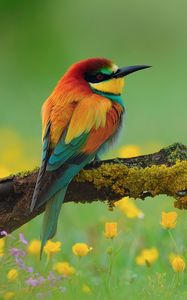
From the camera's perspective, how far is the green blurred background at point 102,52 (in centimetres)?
729

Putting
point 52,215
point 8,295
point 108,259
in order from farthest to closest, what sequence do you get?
point 108,259 < point 52,215 < point 8,295

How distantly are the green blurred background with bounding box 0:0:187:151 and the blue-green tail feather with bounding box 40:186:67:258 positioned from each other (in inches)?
116

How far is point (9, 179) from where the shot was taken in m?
3.57

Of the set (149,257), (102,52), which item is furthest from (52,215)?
(102,52)

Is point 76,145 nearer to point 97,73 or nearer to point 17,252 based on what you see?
point 97,73

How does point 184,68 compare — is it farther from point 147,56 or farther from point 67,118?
point 67,118

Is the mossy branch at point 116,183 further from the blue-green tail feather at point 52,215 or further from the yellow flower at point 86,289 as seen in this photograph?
the yellow flower at point 86,289

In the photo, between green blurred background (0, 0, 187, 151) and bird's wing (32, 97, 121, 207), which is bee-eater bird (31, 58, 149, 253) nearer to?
bird's wing (32, 97, 121, 207)

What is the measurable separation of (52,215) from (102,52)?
619 cm

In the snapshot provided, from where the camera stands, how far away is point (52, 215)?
3.47 m

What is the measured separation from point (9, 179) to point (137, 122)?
3656mm

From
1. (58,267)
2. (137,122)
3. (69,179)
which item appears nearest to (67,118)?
(69,179)

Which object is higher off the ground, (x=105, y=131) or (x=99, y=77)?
(x=99, y=77)

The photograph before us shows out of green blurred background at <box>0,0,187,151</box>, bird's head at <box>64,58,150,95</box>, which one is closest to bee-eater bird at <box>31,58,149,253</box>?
bird's head at <box>64,58,150,95</box>
